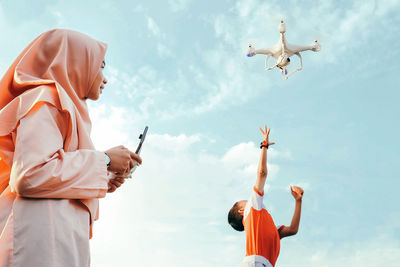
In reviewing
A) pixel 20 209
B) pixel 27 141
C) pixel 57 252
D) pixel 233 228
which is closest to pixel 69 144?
pixel 27 141

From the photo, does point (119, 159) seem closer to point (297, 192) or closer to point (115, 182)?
point (115, 182)

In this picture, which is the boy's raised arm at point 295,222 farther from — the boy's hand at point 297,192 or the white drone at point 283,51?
the white drone at point 283,51

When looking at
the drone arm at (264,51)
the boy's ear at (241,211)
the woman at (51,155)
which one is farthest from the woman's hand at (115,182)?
the drone arm at (264,51)

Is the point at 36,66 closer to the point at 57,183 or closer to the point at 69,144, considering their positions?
the point at 69,144

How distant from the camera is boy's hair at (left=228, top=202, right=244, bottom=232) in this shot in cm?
480

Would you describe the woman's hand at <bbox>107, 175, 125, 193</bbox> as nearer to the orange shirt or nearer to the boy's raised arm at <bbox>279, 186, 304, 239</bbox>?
the orange shirt

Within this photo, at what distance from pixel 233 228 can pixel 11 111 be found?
12.4 ft

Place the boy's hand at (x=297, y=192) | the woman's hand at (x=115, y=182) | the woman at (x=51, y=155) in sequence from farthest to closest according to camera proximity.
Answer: the boy's hand at (x=297, y=192), the woman's hand at (x=115, y=182), the woman at (x=51, y=155)

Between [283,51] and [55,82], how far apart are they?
10849 millimetres

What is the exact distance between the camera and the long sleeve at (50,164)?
146 cm

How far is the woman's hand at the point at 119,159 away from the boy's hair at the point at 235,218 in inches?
129

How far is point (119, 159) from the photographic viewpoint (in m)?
1.74

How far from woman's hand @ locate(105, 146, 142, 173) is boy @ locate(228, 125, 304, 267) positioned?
289cm

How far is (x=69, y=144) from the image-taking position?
1.68m
